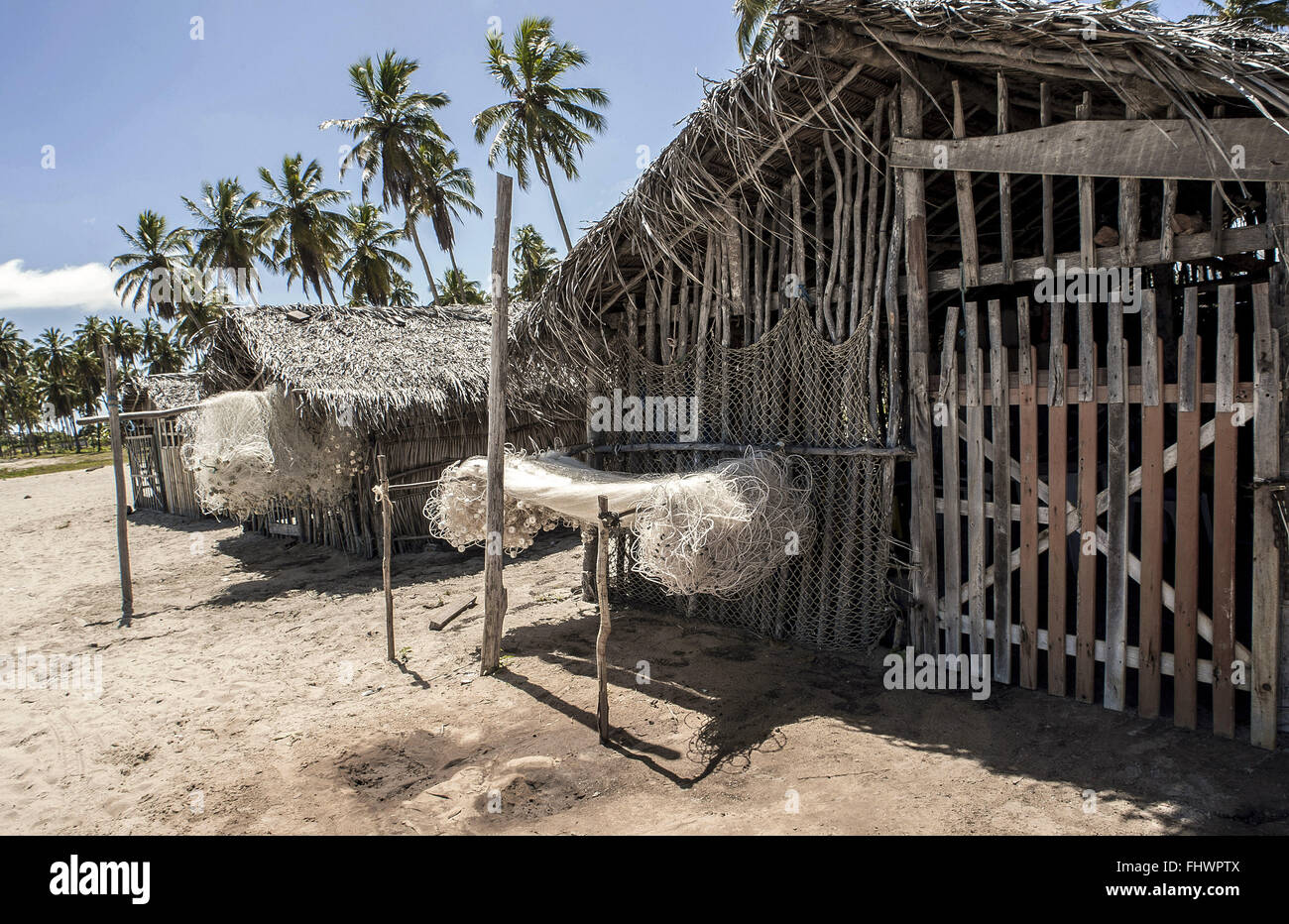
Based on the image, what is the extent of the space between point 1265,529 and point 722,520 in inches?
107

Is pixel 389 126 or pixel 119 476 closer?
pixel 119 476

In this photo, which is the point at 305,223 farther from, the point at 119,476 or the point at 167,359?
the point at 167,359

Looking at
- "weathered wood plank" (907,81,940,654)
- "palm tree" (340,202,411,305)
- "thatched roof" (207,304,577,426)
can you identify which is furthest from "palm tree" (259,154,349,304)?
"weathered wood plank" (907,81,940,654)

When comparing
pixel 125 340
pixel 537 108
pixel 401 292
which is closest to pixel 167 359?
pixel 125 340

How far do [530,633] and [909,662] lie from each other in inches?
134

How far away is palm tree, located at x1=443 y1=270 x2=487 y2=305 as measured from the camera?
96.4 ft

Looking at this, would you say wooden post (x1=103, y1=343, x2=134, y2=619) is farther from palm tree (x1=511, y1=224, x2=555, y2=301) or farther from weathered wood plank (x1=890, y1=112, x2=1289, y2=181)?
palm tree (x1=511, y1=224, x2=555, y2=301)

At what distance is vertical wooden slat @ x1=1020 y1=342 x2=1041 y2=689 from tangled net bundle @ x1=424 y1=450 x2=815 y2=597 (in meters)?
1.42

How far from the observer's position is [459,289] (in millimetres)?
29219

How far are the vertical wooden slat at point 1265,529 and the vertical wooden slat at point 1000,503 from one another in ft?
3.85

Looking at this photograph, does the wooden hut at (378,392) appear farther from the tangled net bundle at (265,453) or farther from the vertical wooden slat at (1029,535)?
the vertical wooden slat at (1029,535)

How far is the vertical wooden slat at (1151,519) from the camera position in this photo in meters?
3.71

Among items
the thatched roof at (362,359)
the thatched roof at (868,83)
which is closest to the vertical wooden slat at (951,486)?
the thatched roof at (868,83)
